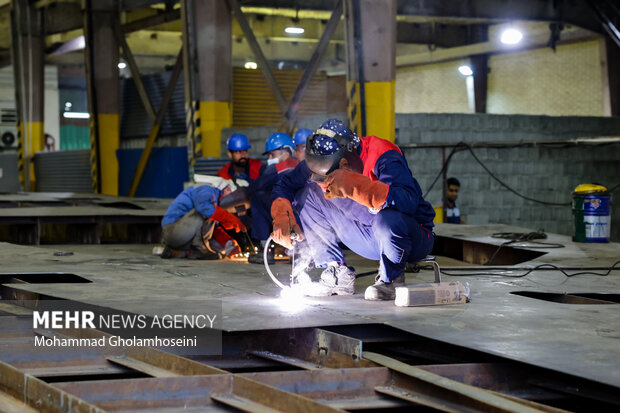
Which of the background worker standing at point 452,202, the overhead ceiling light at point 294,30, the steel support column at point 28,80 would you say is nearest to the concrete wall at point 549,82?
the overhead ceiling light at point 294,30

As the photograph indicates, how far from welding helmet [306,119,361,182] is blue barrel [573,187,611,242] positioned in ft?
13.3

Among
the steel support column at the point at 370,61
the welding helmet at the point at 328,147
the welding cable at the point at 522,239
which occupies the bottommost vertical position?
the welding cable at the point at 522,239

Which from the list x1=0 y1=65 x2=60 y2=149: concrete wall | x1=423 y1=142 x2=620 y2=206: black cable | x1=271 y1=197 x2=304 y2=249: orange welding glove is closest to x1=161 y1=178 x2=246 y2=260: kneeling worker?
x1=271 y1=197 x2=304 y2=249: orange welding glove

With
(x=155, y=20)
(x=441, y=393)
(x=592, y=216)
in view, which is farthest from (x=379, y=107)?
(x=155, y=20)

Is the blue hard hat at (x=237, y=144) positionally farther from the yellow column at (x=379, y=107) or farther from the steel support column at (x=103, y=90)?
the steel support column at (x=103, y=90)

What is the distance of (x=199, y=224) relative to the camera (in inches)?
299

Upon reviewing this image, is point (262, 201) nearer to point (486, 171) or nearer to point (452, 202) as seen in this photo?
point (452, 202)

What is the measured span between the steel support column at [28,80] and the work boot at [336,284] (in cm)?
1748

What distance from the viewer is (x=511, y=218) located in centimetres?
1312

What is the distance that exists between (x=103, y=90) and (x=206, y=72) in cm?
495

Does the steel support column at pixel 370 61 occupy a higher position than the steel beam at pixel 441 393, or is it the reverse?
the steel support column at pixel 370 61

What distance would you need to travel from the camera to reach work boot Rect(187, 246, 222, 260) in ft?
25.0

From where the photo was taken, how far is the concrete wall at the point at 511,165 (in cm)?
1252

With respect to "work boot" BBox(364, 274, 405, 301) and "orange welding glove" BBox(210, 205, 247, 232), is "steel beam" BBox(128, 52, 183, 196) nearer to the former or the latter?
"orange welding glove" BBox(210, 205, 247, 232)
